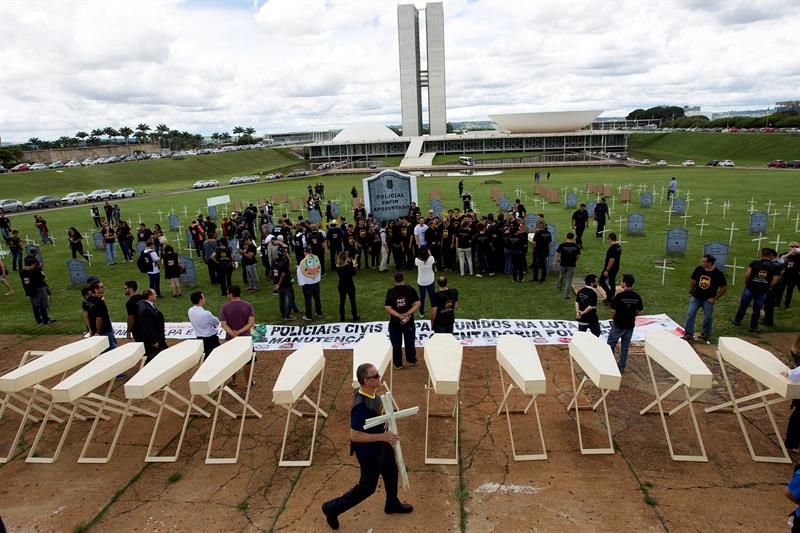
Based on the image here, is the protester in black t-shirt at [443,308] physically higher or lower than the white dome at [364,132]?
lower

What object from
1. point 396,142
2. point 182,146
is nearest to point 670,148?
point 396,142

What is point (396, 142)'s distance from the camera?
305 ft

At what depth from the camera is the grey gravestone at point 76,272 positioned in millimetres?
14856

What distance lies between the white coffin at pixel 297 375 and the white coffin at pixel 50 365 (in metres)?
3.30

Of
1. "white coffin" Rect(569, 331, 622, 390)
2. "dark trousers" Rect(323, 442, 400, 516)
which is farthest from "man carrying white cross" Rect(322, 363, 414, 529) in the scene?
"white coffin" Rect(569, 331, 622, 390)

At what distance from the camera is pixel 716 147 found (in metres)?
70.9

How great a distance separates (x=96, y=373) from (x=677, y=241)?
15.9 m

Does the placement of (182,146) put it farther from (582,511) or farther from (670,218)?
(582,511)

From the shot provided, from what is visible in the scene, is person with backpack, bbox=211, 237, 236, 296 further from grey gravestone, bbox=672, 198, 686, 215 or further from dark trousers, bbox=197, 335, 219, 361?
grey gravestone, bbox=672, 198, 686, 215

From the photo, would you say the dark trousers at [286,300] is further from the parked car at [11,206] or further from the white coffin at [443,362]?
the parked car at [11,206]

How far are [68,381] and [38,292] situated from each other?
685 cm

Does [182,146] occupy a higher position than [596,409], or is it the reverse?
[182,146]

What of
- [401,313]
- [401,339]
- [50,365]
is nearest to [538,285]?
[401,339]

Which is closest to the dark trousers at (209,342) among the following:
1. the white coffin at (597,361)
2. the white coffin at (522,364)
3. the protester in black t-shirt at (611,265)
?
the white coffin at (522,364)
